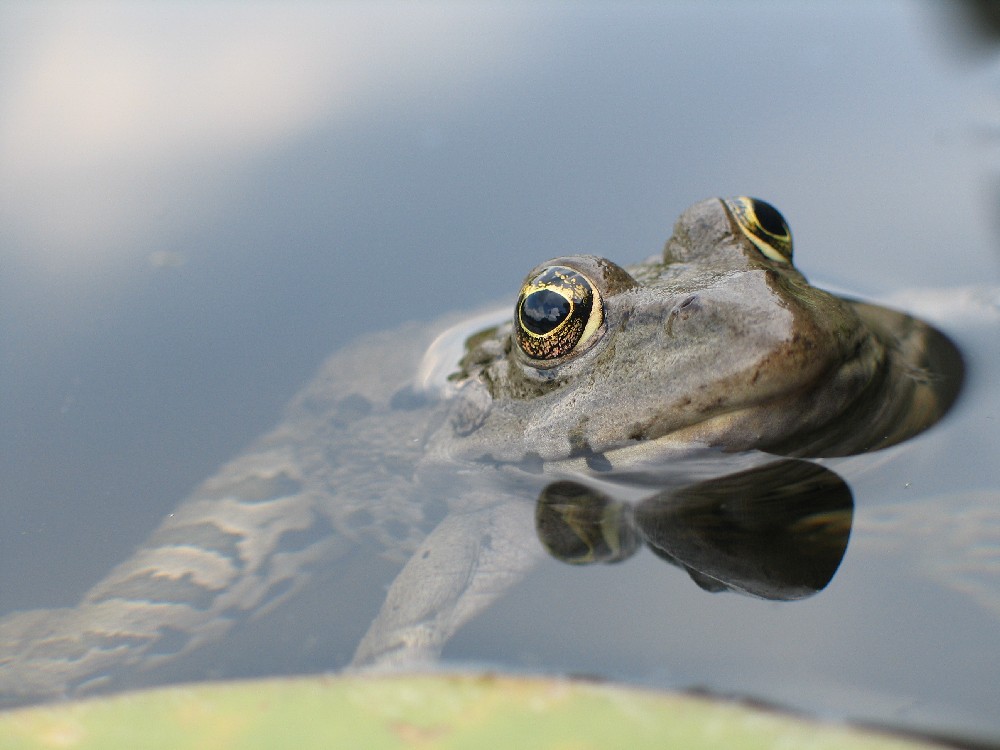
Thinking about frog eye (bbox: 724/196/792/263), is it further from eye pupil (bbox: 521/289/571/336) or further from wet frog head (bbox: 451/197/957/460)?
eye pupil (bbox: 521/289/571/336)

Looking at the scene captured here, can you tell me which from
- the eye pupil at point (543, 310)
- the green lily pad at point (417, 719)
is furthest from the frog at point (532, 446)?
the green lily pad at point (417, 719)

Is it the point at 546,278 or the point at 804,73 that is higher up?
the point at 804,73

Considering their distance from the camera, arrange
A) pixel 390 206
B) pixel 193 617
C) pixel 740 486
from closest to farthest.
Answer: pixel 740 486, pixel 193 617, pixel 390 206

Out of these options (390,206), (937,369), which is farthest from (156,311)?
(937,369)

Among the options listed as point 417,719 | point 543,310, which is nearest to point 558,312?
point 543,310

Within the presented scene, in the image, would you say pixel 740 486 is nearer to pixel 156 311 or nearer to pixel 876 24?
pixel 156 311

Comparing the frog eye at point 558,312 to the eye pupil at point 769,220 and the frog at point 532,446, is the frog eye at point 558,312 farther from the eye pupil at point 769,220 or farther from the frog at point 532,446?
the eye pupil at point 769,220

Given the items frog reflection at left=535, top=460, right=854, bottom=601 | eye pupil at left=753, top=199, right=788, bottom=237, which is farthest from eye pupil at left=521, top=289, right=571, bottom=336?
eye pupil at left=753, top=199, right=788, bottom=237
